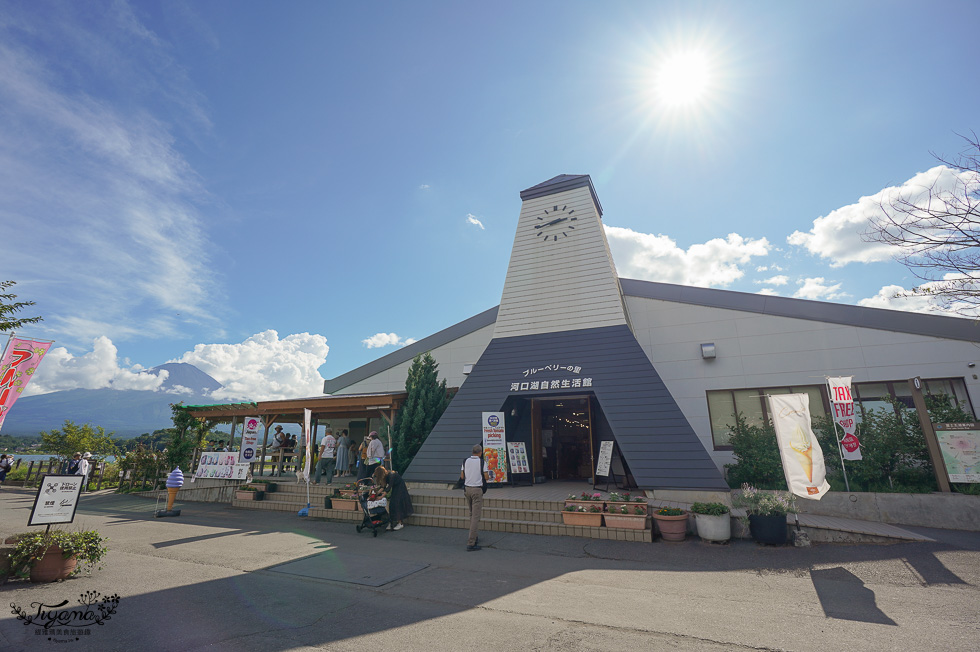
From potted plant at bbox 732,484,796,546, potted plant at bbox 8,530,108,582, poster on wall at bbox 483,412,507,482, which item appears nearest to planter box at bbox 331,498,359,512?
poster on wall at bbox 483,412,507,482

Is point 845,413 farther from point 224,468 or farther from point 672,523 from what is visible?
point 224,468

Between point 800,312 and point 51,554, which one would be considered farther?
point 800,312

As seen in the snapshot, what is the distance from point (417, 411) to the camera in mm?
13055

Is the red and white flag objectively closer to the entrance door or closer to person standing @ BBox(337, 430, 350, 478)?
person standing @ BBox(337, 430, 350, 478)

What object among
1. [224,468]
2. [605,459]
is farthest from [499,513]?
[224,468]

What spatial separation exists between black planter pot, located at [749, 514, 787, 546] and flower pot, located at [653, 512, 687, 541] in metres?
1.10

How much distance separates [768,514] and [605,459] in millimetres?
3931

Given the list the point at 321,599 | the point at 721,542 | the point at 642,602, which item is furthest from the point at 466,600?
the point at 721,542

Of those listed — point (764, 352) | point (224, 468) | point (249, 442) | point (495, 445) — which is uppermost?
point (764, 352)

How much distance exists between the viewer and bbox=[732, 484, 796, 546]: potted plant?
672 cm

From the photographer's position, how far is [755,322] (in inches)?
484

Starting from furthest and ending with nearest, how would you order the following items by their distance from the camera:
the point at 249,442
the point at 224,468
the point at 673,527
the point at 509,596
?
the point at 249,442, the point at 224,468, the point at 673,527, the point at 509,596

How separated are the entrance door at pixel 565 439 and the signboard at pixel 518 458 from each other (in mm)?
1526

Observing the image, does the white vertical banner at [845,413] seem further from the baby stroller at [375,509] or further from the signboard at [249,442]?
the signboard at [249,442]
